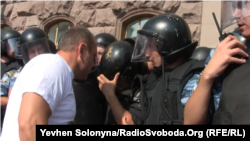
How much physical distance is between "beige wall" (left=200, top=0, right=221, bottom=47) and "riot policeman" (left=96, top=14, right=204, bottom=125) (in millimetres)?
2385

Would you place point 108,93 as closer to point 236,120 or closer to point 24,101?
point 24,101

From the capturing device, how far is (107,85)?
2.47m

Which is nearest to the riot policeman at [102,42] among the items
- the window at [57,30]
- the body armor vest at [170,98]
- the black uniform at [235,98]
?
the body armor vest at [170,98]

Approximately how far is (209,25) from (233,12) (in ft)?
10.3

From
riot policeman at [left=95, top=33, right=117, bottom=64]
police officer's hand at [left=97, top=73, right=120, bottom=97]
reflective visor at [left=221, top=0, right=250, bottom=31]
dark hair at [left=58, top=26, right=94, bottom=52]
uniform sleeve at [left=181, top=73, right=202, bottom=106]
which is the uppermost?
reflective visor at [left=221, top=0, right=250, bottom=31]

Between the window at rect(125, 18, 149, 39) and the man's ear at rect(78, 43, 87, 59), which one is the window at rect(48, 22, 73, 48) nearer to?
the window at rect(125, 18, 149, 39)

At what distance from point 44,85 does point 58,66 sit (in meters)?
0.18

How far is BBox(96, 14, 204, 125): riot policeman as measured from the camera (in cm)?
195

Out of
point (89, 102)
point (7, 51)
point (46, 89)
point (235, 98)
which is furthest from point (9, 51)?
point (235, 98)

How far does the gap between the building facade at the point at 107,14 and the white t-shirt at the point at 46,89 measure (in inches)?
136

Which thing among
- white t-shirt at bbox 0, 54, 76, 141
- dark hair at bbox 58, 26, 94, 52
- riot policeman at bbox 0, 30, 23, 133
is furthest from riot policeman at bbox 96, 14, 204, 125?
riot policeman at bbox 0, 30, 23, 133

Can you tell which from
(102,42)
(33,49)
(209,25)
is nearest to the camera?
(33,49)

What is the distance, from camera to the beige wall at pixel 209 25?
4574mm

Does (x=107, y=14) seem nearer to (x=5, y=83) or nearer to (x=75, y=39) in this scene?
(x=5, y=83)
